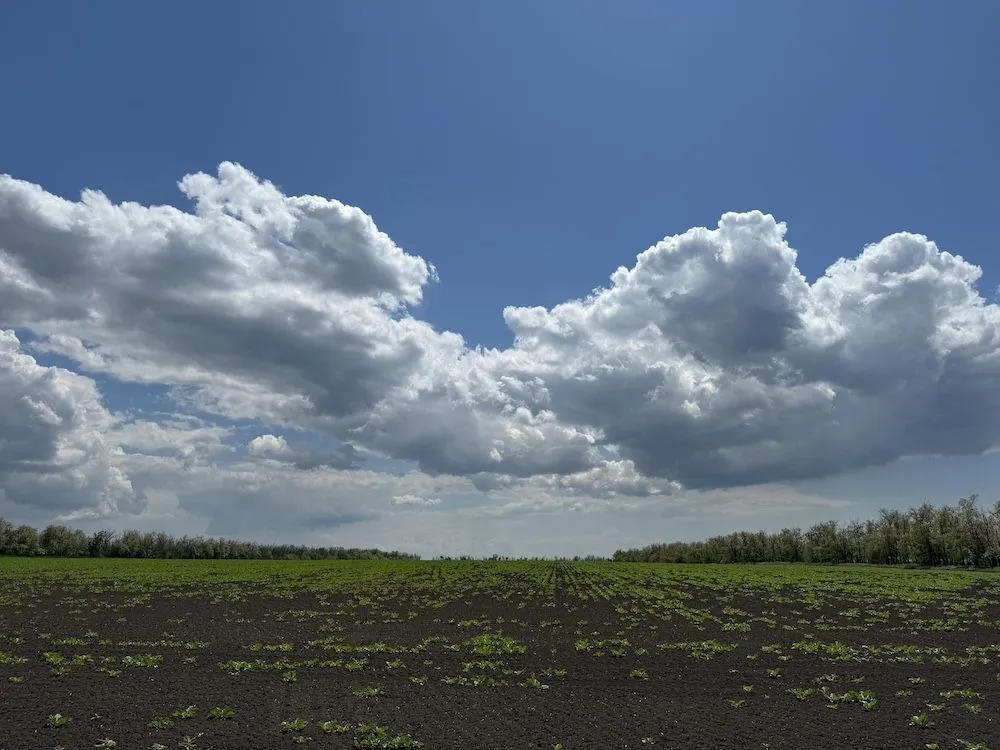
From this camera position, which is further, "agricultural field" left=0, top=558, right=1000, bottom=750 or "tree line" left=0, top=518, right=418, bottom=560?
"tree line" left=0, top=518, right=418, bottom=560

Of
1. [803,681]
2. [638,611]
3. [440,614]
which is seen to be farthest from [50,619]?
[803,681]

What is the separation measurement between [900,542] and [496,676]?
4734 inches

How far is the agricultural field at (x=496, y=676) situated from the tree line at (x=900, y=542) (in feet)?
243

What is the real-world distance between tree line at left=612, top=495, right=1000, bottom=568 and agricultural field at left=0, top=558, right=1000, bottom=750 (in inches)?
2917

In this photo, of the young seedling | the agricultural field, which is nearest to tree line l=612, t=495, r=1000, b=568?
the agricultural field

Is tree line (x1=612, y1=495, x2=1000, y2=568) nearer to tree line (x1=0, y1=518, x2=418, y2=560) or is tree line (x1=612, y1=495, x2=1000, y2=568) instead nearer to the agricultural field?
the agricultural field

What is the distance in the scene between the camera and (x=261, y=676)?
21.3 m

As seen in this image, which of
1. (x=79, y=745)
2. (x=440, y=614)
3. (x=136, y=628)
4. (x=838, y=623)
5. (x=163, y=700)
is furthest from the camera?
(x=440, y=614)

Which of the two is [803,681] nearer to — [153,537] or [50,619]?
[50,619]

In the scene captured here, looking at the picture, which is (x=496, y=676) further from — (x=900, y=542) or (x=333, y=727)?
(x=900, y=542)

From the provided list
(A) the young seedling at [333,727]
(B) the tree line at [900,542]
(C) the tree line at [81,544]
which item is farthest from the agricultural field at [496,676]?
(C) the tree line at [81,544]

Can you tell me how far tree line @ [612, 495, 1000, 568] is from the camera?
336ft

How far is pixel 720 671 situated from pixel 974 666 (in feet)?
30.1

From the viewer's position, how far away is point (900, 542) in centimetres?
11819
